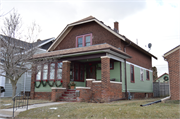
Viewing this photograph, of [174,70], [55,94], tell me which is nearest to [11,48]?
[55,94]

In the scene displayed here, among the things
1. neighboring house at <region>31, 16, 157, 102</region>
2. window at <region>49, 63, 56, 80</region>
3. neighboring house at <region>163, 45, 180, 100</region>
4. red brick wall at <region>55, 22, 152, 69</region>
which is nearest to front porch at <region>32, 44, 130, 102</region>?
neighboring house at <region>31, 16, 157, 102</region>

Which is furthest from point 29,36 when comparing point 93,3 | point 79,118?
point 79,118

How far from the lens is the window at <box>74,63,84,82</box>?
16797 mm

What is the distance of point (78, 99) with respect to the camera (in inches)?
491

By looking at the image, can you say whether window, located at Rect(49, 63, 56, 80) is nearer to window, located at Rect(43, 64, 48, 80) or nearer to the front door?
window, located at Rect(43, 64, 48, 80)

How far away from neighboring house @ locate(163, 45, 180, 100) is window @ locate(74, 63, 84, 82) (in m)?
7.93

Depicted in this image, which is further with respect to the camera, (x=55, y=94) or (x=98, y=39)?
(x=98, y=39)

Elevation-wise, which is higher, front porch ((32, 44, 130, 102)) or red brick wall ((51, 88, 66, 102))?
front porch ((32, 44, 130, 102))

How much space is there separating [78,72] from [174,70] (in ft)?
27.7

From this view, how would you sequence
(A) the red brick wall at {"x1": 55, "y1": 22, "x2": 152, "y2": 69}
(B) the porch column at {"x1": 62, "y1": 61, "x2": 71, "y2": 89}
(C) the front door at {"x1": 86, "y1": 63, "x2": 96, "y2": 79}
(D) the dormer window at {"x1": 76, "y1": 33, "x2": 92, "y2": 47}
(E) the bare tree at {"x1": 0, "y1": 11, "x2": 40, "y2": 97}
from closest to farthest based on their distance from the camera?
(E) the bare tree at {"x1": 0, "y1": 11, "x2": 40, "y2": 97}
(B) the porch column at {"x1": 62, "y1": 61, "x2": 71, "y2": 89}
(A) the red brick wall at {"x1": 55, "y1": 22, "x2": 152, "y2": 69}
(C) the front door at {"x1": 86, "y1": 63, "x2": 96, "y2": 79}
(D) the dormer window at {"x1": 76, "y1": 33, "x2": 92, "y2": 47}

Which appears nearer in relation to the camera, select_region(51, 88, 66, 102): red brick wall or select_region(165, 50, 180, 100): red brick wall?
select_region(165, 50, 180, 100): red brick wall

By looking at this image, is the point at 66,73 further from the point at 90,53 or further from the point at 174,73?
the point at 174,73

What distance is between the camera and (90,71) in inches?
692

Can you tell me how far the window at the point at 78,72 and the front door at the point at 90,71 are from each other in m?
0.52
